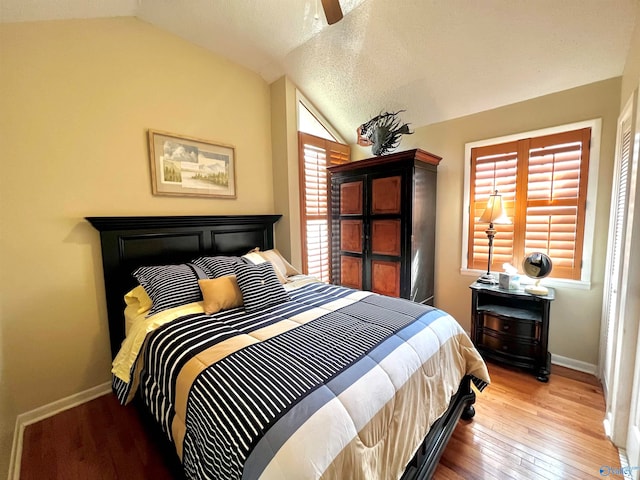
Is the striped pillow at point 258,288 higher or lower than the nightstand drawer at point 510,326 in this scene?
higher

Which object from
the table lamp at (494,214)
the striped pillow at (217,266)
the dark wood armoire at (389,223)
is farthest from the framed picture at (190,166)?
the table lamp at (494,214)

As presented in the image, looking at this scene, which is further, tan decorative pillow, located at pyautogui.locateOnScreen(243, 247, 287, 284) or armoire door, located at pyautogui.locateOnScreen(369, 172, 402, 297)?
armoire door, located at pyautogui.locateOnScreen(369, 172, 402, 297)

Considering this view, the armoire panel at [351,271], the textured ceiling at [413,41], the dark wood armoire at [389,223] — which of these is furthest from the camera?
the armoire panel at [351,271]

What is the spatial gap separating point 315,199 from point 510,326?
2364mm

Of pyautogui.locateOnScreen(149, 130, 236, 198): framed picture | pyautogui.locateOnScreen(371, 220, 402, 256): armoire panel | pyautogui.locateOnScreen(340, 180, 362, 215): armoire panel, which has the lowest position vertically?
pyautogui.locateOnScreen(371, 220, 402, 256): armoire panel

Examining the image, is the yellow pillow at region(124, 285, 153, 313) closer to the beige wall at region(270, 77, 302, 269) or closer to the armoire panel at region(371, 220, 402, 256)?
the beige wall at region(270, 77, 302, 269)

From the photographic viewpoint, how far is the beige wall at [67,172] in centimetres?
175

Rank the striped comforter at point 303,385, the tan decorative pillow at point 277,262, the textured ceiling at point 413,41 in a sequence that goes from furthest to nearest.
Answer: the tan decorative pillow at point 277,262 < the textured ceiling at point 413,41 < the striped comforter at point 303,385

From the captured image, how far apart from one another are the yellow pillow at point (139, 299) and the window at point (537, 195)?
121 inches

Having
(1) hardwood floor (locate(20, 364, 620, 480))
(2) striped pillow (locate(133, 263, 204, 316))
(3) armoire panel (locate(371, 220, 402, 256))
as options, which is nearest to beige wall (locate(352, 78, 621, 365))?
(1) hardwood floor (locate(20, 364, 620, 480))

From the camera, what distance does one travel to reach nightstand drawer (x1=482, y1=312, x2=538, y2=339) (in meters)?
2.31

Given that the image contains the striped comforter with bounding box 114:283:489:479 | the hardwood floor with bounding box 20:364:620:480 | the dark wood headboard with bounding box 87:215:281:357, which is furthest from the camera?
the dark wood headboard with bounding box 87:215:281:357

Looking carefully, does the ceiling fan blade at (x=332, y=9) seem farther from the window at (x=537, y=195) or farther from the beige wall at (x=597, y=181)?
the window at (x=537, y=195)

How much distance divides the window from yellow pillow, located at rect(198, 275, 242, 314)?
2.46 m
